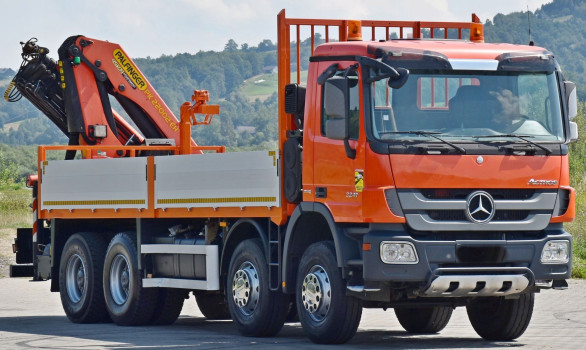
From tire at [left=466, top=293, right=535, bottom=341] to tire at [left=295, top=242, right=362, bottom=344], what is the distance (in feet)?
5.05

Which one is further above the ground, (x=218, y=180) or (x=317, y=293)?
(x=218, y=180)

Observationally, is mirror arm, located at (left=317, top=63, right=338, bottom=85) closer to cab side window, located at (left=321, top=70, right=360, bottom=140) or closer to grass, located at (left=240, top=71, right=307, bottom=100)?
cab side window, located at (left=321, top=70, right=360, bottom=140)

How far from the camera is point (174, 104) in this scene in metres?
153

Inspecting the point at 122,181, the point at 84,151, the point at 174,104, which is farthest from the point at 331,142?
the point at 174,104

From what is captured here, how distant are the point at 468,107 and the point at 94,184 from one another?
6.42 meters

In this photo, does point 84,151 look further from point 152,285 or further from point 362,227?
point 362,227

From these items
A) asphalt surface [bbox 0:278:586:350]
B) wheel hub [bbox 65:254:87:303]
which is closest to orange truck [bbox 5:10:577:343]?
asphalt surface [bbox 0:278:586:350]

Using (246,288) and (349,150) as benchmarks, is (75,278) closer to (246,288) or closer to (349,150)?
(246,288)

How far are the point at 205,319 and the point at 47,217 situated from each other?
2691mm

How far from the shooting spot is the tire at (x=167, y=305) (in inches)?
670

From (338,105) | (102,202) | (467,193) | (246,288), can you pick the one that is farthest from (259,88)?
(467,193)

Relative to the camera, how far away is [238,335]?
15.1 meters

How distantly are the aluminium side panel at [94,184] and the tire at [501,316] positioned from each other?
4.59 meters

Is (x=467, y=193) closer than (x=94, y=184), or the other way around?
(x=467, y=193)
